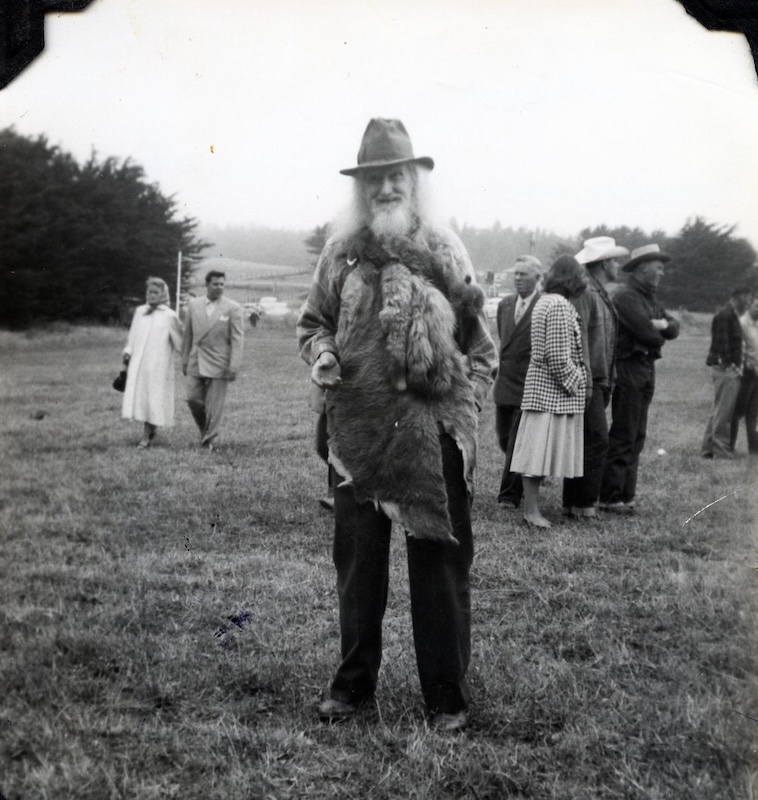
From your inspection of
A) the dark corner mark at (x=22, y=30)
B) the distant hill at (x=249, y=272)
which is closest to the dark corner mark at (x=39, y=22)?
the dark corner mark at (x=22, y=30)

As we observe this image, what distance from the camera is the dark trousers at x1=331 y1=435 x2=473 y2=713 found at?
2.79 m

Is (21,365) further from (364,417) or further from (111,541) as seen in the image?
(364,417)

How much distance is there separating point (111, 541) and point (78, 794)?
2108 millimetres

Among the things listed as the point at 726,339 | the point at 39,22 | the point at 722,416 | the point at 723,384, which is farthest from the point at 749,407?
the point at 39,22

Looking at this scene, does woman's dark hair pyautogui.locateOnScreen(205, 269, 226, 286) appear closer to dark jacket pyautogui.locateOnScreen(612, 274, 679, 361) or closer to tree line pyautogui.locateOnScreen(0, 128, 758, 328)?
tree line pyautogui.locateOnScreen(0, 128, 758, 328)

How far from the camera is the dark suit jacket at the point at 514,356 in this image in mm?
5879

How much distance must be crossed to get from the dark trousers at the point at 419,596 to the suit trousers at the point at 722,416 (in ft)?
14.5

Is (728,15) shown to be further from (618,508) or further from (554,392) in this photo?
(618,508)

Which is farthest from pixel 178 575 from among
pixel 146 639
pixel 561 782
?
pixel 561 782

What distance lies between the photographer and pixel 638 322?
580cm

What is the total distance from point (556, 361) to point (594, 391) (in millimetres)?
517

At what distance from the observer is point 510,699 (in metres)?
2.93

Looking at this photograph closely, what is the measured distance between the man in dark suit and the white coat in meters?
3.44

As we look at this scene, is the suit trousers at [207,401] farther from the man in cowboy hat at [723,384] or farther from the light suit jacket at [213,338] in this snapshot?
the man in cowboy hat at [723,384]
